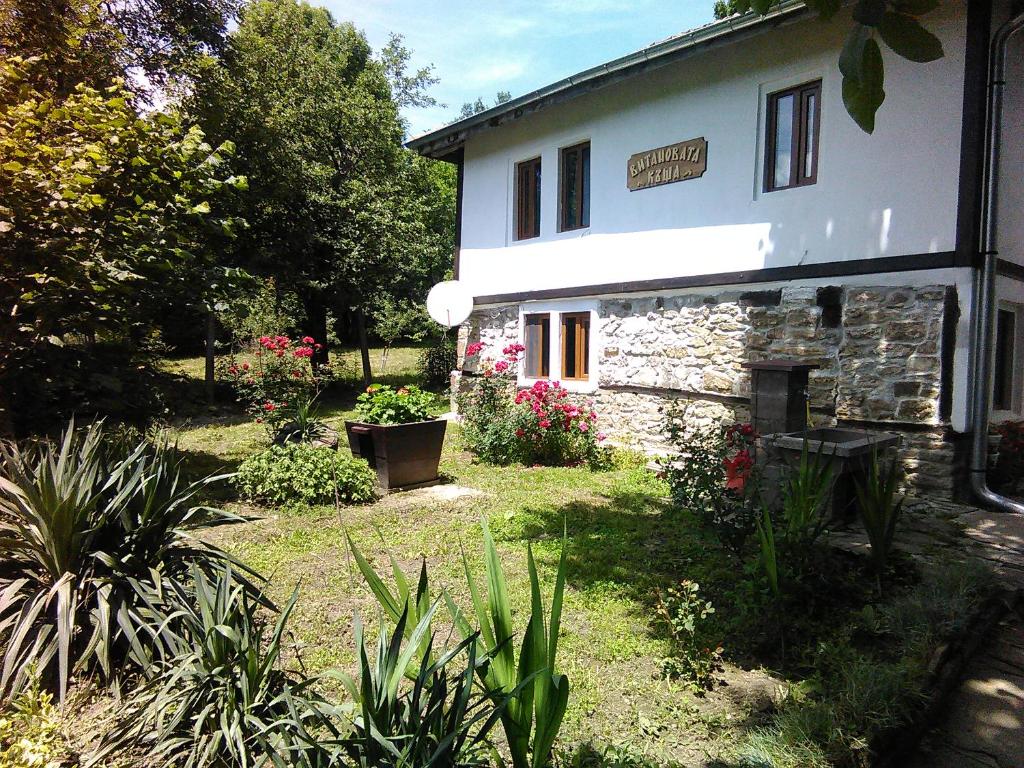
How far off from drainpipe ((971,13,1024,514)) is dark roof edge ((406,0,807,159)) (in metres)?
1.77

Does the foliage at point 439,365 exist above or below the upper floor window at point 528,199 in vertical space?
below

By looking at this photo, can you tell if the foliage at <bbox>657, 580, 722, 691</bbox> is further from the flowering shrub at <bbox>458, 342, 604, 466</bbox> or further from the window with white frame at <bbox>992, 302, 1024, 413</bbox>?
the window with white frame at <bbox>992, 302, 1024, 413</bbox>

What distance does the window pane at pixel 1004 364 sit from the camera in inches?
259

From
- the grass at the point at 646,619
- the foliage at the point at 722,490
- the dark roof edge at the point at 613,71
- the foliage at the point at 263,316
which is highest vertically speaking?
the dark roof edge at the point at 613,71

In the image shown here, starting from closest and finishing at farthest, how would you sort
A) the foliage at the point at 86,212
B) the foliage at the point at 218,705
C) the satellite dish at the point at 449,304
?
1. the foliage at the point at 218,705
2. the foliage at the point at 86,212
3. the satellite dish at the point at 449,304

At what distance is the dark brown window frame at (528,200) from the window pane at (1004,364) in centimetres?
607

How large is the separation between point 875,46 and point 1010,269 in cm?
547

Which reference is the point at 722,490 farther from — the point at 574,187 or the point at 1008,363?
the point at 574,187

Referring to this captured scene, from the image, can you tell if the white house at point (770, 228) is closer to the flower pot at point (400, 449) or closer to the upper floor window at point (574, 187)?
the upper floor window at point (574, 187)

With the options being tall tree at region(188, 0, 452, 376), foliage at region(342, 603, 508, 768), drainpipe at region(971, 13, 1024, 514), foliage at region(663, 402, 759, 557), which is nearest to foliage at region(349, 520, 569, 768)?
foliage at region(342, 603, 508, 768)

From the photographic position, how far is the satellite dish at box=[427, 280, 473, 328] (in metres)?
10.1

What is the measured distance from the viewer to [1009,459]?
6000mm

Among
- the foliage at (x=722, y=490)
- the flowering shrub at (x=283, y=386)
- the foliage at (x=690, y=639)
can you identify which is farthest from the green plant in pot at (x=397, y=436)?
the foliage at (x=690, y=639)

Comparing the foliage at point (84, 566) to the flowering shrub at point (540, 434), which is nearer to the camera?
the foliage at point (84, 566)
